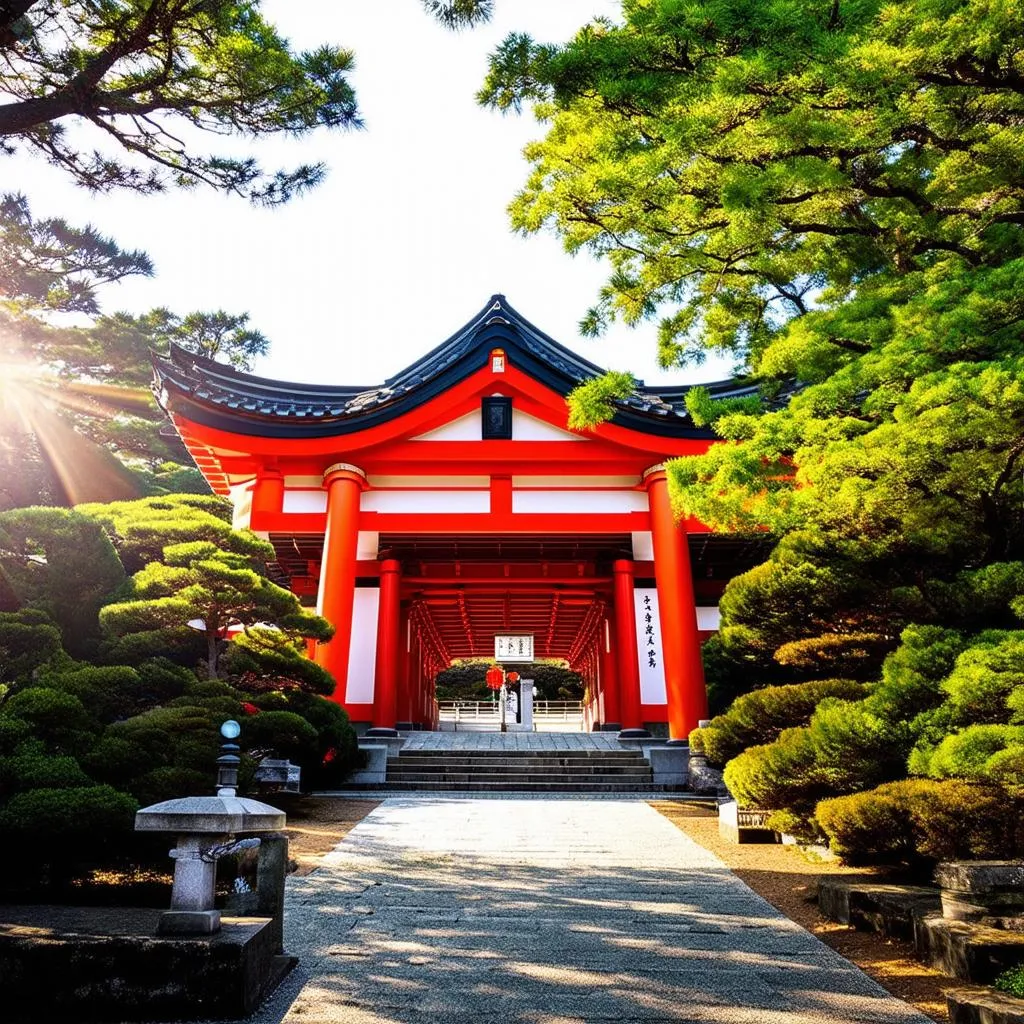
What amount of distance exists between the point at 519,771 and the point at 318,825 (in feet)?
15.4

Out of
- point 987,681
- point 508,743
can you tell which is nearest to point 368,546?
point 508,743

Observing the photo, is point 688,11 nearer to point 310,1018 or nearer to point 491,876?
point 310,1018

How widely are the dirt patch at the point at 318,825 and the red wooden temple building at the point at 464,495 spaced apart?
2460 mm

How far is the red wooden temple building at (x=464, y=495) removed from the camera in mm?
12375

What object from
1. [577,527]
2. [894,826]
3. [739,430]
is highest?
[577,527]

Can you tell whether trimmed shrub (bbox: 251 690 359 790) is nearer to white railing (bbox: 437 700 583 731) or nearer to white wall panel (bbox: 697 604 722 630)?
white wall panel (bbox: 697 604 722 630)

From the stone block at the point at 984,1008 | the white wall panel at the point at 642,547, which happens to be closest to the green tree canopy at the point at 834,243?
the stone block at the point at 984,1008

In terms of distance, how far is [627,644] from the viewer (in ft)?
47.6

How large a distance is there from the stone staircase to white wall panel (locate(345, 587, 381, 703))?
1.77m

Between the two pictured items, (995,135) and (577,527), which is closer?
(995,135)

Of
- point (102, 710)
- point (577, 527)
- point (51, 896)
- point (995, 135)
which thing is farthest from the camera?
point (577, 527)

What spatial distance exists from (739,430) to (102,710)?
19.1 feet

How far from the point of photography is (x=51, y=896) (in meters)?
3.90

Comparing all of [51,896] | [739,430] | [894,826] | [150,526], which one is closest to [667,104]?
[739,430]
